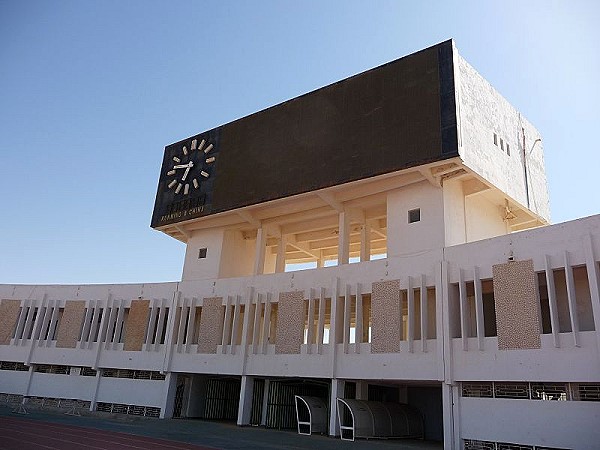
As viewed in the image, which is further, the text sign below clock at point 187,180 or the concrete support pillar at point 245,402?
the text sign below clock at point 187,180

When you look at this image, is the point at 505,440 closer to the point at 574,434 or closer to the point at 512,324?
the point at 574,434

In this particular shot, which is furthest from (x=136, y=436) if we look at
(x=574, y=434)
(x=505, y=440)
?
(x=574, y=434)

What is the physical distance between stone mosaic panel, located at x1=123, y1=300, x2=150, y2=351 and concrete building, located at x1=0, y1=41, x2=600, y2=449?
14 cm

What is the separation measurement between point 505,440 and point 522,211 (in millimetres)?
16821

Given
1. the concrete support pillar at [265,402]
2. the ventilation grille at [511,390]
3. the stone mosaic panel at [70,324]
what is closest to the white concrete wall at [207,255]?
the stone mosaic panel at [70,324]

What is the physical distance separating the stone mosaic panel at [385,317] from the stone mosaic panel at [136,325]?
55.1 feet

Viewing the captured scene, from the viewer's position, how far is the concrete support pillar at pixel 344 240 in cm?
3009

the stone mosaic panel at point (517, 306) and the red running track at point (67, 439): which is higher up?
the stone mosaic panel at point (517, 306)

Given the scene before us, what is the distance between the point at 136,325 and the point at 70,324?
5.56m

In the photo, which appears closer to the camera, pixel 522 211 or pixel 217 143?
pixel 522 211

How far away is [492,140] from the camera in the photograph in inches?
1144

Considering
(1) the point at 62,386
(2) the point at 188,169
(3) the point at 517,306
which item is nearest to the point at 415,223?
(3) the point at 517,306

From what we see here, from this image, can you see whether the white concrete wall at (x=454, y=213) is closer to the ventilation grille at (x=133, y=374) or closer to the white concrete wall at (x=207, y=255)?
the white concrete wall at (x=207, y=255)

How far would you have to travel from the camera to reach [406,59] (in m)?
28.7
